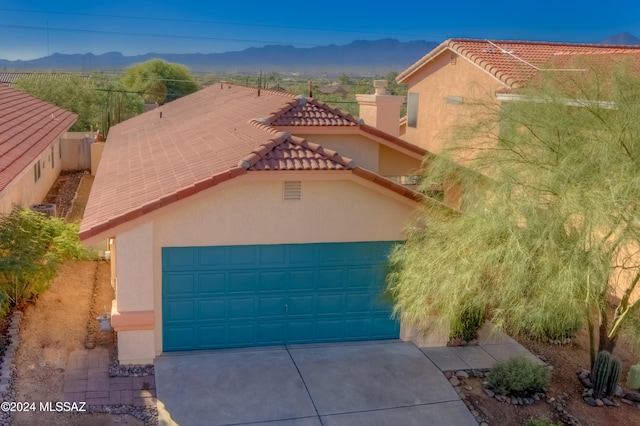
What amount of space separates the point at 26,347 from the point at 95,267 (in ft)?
17.7

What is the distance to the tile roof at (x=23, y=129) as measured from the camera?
49.3ft

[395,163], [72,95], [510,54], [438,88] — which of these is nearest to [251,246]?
[395,163]

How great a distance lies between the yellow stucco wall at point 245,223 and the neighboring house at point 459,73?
868 cm

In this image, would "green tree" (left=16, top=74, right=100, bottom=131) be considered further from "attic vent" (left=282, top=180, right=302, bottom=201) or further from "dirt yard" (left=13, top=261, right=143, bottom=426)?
"attic vent" (left=282, top=180, right=302, bottom=201)

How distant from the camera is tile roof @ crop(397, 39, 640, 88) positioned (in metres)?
21.2

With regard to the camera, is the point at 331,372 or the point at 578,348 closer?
the point at 331,372

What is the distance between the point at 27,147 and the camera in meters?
17.7

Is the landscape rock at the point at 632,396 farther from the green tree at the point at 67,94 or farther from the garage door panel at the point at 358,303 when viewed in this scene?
the green tree at the point at 67,94

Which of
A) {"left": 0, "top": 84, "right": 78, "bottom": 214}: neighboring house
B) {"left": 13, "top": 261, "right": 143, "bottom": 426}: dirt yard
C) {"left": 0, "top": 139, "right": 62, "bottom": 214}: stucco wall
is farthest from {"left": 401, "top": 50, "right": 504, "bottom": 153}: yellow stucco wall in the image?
{"left": 0, "top": 139, "right": 62, "bottom": 214}: stucco wall

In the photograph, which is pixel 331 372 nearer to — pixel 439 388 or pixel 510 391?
pixel 439 388

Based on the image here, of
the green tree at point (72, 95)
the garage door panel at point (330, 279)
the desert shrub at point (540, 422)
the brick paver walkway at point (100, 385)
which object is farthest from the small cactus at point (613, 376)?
the green tree at point (72, 95)

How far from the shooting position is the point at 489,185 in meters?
11.3

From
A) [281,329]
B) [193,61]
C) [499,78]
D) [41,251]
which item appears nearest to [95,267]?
[41,251]

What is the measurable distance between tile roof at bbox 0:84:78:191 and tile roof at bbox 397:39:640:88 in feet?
44.3
